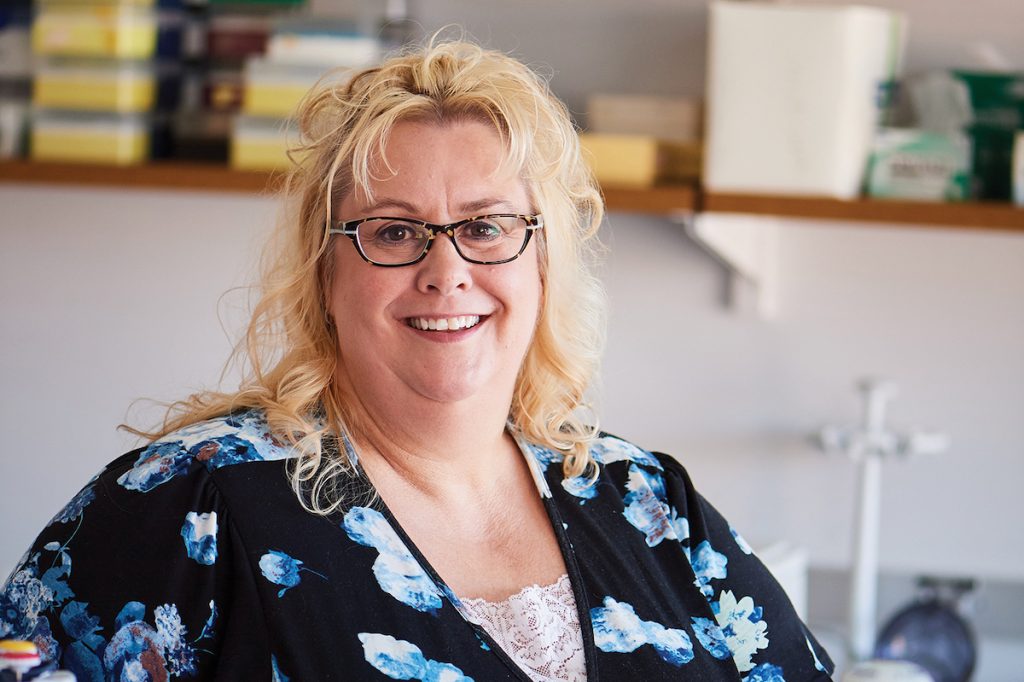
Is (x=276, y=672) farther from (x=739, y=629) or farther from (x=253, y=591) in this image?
(x=739, y=629)

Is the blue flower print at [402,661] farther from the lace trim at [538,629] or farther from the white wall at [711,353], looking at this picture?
the white wall at [711,353]

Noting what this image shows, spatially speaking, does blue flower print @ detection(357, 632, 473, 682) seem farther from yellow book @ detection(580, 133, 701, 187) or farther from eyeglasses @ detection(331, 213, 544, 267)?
yellow book @ detection(580, 133, 701, 187)

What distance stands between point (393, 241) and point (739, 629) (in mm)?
530

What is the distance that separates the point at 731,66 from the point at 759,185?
170 millimetres

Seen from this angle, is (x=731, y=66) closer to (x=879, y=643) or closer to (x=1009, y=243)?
(x=1009, y=243)

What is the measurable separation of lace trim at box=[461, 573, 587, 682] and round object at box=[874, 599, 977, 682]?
995 millimetres

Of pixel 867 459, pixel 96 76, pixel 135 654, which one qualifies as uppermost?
pixel 96 76

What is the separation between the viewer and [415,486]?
1.22 meters

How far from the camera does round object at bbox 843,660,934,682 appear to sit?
1212 mm

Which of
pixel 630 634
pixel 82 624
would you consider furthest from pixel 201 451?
pixel 630 634

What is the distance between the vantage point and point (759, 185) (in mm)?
1843

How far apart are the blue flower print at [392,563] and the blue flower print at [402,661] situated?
4 cm

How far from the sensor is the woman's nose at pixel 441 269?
1177 millimetres


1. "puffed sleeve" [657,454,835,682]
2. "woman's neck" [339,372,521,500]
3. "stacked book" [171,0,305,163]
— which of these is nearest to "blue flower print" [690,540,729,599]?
"puffed sleeve" [657,454,835,682]
